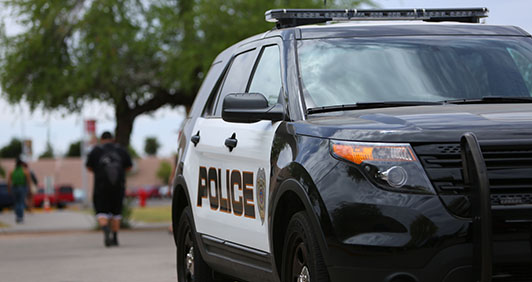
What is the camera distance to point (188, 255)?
830cm

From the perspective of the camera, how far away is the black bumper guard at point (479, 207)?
4785 mm

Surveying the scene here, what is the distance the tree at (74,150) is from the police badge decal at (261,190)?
148882 millimetres

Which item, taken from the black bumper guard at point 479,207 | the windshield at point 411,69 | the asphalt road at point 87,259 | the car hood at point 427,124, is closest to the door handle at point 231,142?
the windshield at point 411,69

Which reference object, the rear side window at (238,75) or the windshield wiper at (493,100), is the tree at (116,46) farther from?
the windshield wiper at (493,100)

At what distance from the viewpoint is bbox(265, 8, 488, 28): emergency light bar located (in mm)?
7073

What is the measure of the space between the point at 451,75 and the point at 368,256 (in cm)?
173

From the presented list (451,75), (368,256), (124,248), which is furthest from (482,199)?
(124,248)

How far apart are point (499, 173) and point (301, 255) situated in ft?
4.11

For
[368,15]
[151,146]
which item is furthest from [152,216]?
[151,146]

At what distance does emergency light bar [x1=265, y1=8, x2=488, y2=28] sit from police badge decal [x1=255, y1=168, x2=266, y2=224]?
46.1 inches

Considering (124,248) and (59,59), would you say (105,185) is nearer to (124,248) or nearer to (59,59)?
(124,248)

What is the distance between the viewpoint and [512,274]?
4.94 metres

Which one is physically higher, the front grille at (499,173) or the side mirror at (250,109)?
the side mirror at (250,109)

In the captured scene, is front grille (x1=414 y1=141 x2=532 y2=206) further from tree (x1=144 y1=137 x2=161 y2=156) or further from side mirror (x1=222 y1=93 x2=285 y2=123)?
tree (x1=144 y1=137 x2=161 y2=156)
